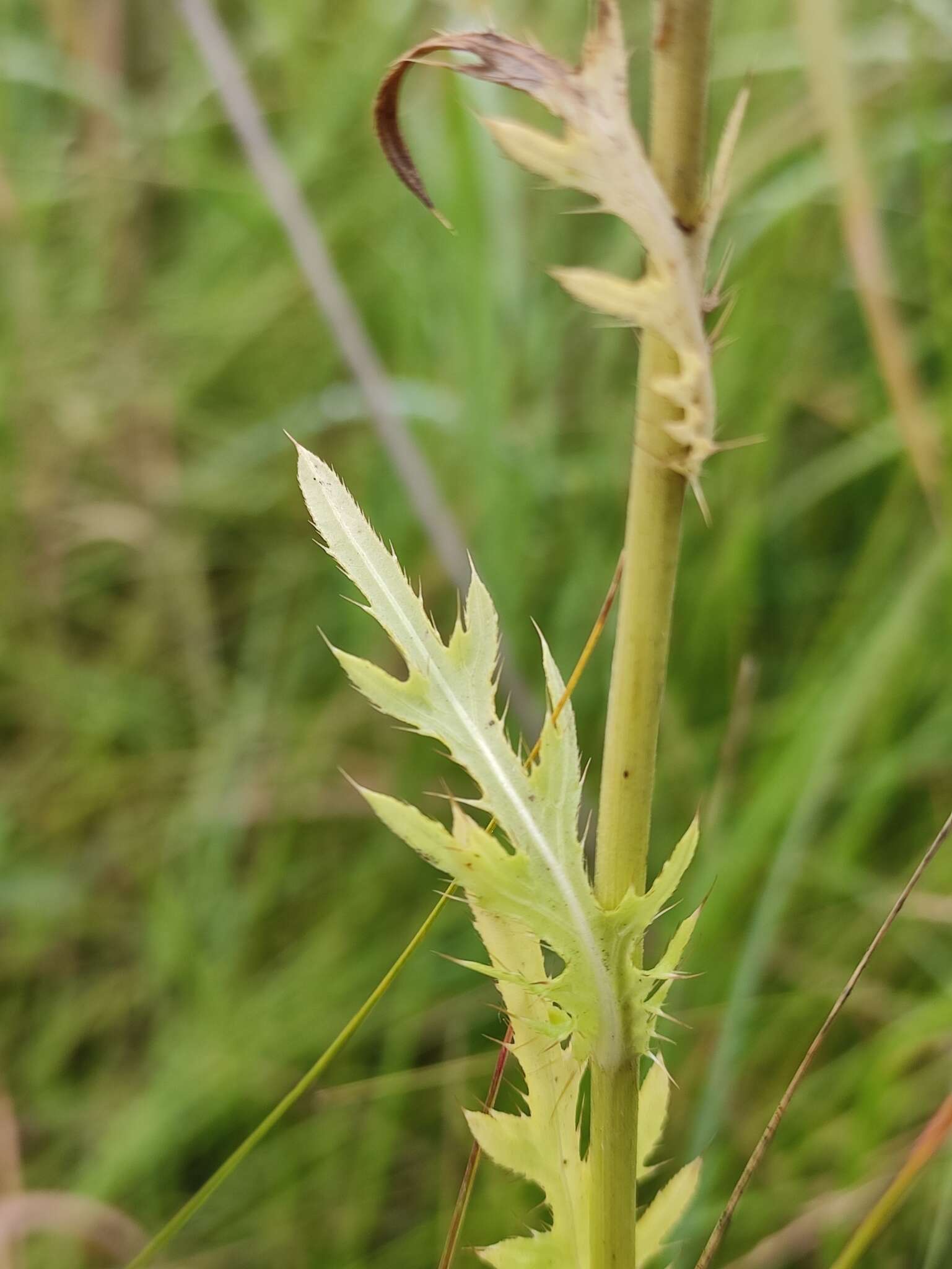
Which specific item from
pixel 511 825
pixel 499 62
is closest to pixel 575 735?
pixel 511 825

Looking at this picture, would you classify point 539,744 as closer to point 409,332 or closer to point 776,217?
point 776,217

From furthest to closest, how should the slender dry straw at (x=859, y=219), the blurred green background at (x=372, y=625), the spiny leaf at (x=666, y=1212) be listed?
the blurred green background at (x=372, y=625) < the slender dry straw at (x=859, y=219) < the spiny leaf at (x=666, y=1212)

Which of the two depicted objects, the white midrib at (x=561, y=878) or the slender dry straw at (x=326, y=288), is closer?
the white midrib at (x=561, y=878)

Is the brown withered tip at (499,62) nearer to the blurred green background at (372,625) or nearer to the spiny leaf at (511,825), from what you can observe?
the spiny leaf at (511,825)

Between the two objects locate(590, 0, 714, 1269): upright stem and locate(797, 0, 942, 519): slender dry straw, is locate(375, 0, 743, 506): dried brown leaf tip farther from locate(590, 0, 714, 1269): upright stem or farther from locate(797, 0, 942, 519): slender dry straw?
locate(797, 0, 942, 519): slender dry straw

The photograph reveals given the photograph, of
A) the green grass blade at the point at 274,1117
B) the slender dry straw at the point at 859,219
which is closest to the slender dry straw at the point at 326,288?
the slender dry straw at the point at 859,219

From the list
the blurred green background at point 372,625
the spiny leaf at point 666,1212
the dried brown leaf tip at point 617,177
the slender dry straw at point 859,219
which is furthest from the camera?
the blurred green background at point 372,625

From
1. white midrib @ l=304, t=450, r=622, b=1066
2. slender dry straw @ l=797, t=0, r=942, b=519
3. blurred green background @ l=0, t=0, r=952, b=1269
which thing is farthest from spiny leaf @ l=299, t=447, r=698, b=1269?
slender dry straw @ l=797, t=0, r=942, b=519

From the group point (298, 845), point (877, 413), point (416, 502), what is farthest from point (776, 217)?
point (298, 845)

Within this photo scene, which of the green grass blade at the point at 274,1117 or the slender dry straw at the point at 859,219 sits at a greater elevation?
the slender dry straw at the point at 859,219
